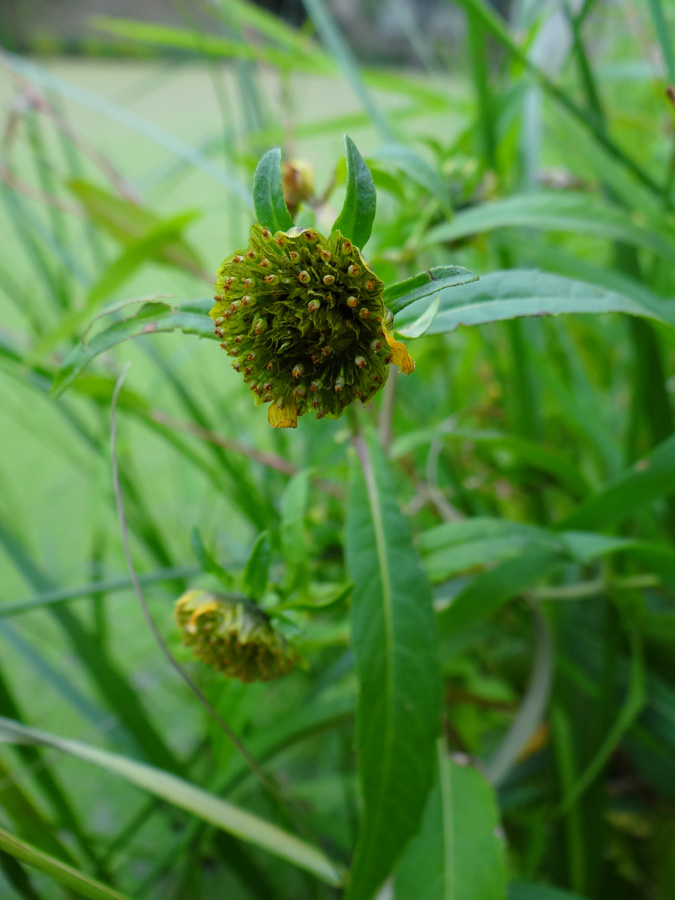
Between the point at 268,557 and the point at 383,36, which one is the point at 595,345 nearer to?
the point at 268,557

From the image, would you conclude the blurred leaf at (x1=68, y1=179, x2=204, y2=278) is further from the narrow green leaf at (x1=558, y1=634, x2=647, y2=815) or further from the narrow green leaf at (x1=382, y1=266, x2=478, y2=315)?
the narrow green leaf at (x1=558, y1=634, x2=647, y2=815)

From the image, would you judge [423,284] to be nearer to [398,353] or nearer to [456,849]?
[398,353]

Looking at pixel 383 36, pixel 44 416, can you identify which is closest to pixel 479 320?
pixel 44 416

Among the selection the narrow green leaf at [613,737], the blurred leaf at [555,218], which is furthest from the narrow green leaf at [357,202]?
the narrow green leaf at [613,737]

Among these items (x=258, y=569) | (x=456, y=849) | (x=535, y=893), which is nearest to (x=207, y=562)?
(x=258, y=569)

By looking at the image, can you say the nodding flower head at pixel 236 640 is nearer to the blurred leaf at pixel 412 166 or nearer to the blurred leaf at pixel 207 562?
the blurred leaf at pixel 207 562


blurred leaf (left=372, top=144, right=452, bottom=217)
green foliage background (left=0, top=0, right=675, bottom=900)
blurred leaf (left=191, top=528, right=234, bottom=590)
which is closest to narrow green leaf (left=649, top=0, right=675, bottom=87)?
green foliage background (left=0, top=0, right=675, bottom=900)
